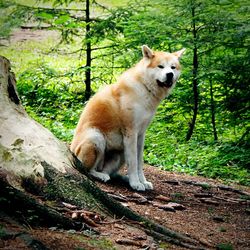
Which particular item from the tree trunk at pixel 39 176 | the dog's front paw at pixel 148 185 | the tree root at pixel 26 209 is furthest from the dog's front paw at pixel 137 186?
the tree root at pixel 26 209

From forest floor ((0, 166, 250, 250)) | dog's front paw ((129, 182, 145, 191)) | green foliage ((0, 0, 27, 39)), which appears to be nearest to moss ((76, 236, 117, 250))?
forest floor ((0, 166, 250, 250))

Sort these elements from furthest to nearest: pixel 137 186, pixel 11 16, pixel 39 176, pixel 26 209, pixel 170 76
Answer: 1. pixel 11 16
2. pixel 170 76
3. pixel 137 186
4. pixel 39 176
5. pixel 26 209

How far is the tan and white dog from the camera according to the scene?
7020 millimetres

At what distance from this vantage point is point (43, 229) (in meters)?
4.12

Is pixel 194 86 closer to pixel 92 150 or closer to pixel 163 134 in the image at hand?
pixel 163 134

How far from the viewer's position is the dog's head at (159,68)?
23.5ft

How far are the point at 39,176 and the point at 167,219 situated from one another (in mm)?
1806

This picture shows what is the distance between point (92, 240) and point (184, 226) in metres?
1.67

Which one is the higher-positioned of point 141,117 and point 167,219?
point 141,117

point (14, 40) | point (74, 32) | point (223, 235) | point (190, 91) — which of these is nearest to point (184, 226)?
point (223, 235)

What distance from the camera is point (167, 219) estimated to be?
18.6 ft

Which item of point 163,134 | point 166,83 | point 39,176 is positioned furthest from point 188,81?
point 39,176

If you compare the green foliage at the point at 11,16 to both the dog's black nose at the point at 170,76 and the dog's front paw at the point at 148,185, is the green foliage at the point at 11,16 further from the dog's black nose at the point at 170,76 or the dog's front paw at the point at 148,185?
the dog's front paw at the point at 148,185

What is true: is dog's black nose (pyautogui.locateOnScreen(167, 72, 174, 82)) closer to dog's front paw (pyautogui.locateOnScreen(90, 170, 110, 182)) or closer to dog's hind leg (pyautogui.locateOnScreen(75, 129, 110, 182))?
dog's hind leg (pyautogui.locateOnScreen(75, 129, 110, 182))
